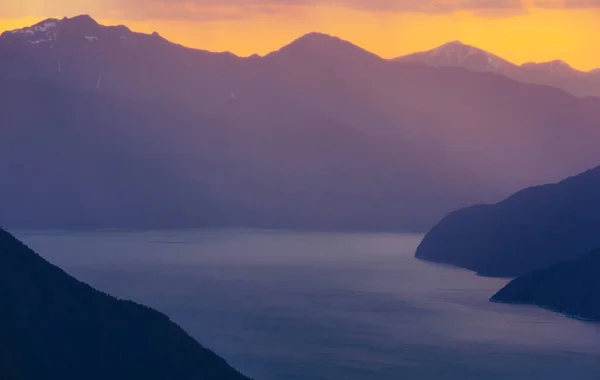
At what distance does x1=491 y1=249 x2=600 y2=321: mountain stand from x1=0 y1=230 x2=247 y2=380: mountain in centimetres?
5471

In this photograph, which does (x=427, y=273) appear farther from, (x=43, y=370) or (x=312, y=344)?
(x=43, y=370)

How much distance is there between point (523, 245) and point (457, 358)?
57.0 metres

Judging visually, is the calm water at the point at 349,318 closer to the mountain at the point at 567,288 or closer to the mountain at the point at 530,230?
the mountain at the point at 567,288

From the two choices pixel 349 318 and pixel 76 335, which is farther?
pixel 349 318

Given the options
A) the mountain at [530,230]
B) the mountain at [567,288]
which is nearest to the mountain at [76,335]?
the mountain at [567,288]

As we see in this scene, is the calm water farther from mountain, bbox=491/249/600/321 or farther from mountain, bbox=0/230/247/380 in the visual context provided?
mountain, bbox=0/230/247/380

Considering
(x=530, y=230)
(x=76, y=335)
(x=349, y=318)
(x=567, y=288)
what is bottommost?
(x=76, y=335)

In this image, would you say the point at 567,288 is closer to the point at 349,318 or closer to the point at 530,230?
the point at 349,318

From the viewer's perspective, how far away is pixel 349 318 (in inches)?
3893

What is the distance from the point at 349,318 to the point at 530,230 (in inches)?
1732

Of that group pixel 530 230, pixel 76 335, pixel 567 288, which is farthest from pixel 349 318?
pixel 76 335

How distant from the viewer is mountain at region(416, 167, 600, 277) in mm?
125188

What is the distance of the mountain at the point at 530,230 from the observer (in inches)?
4929

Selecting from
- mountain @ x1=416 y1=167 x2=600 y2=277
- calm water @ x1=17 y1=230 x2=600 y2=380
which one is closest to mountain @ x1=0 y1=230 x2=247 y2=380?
calm water @ x1=17 y1=230 x2=600 y2=380
